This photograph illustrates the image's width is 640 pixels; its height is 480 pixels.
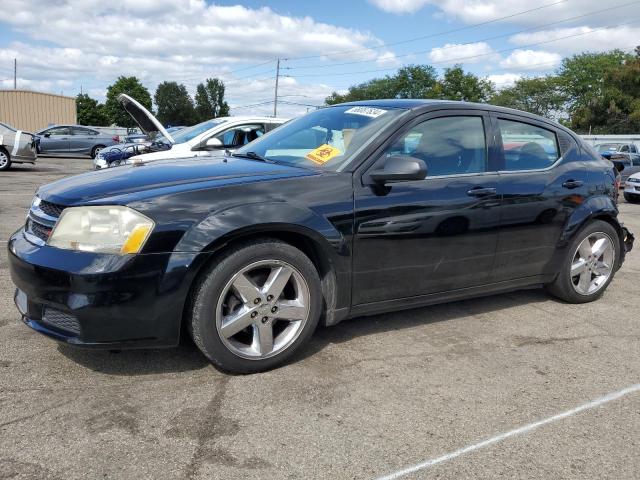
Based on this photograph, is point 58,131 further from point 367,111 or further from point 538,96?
point 538,96

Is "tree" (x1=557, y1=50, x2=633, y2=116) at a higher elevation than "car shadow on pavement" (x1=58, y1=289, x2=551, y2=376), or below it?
higher

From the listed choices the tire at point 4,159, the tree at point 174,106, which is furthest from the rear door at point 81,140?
the tree at point 174,106

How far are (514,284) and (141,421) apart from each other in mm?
2857

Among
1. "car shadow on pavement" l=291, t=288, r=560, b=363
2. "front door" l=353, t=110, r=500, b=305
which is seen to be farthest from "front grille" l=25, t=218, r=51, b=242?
"front door" l=353, t=110, r=500, b=305

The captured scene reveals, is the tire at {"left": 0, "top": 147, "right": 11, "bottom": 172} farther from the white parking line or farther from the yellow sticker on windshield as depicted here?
the white parking line

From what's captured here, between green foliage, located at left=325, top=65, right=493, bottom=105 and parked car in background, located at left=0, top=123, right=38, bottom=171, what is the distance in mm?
59652

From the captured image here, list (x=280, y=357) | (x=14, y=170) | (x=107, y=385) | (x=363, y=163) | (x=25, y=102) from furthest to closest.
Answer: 1. (x=25, y=102)
2. (x=14, y=170)
3. (x=363, y=163)
4. (x=280, y=357)
5. (x=107, y=385)

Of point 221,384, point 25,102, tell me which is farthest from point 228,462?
point 25,102

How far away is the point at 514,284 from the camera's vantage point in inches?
168

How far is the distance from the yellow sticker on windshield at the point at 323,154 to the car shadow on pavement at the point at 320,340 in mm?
1166

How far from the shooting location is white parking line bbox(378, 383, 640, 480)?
2.33 meters

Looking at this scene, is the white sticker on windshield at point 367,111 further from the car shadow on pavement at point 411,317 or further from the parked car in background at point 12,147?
the parked car in background at point 12,147

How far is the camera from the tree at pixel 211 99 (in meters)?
102

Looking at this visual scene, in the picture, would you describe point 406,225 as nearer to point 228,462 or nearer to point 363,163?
point 363,163
